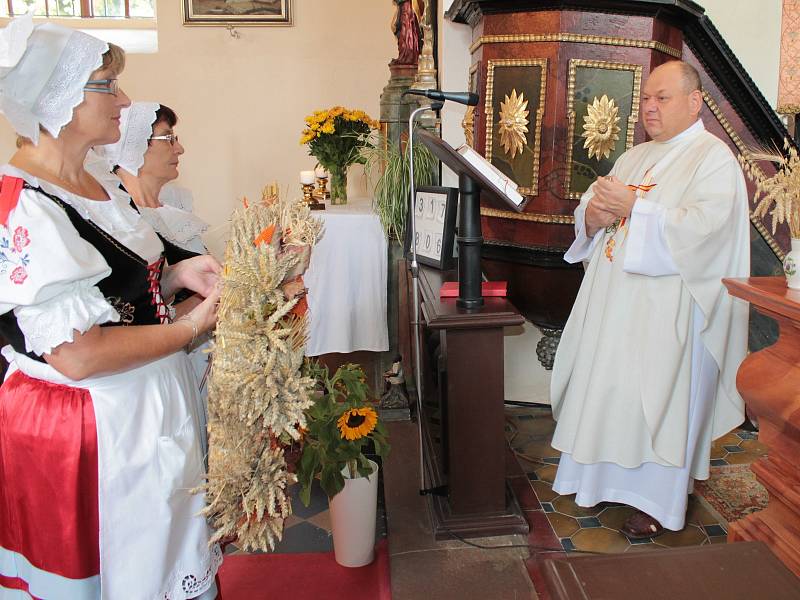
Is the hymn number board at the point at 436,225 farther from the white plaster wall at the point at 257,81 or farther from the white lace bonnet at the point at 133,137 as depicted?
the white plaster wall at the point at 257,81

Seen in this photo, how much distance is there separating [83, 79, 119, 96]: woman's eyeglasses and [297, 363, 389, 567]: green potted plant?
123 centimetres

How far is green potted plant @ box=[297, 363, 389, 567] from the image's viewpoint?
2625 mm

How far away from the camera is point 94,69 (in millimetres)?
1596

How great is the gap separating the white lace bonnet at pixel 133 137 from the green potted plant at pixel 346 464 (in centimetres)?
113

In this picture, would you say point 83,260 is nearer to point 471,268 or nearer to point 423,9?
point 471,268

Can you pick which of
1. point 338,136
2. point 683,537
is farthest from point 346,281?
point 683,537

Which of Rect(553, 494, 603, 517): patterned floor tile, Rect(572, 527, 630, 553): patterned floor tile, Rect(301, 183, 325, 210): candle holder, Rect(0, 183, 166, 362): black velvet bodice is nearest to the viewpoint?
Rect(0, 183, 166, 362): black velvet bodice

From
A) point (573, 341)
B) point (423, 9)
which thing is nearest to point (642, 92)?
point (573, 341)

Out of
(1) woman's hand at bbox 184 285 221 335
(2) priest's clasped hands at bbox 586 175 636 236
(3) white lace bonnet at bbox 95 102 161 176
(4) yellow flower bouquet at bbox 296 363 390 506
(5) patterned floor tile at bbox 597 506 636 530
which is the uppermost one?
(3) white lace bonnet at bbox 95 102 161 176

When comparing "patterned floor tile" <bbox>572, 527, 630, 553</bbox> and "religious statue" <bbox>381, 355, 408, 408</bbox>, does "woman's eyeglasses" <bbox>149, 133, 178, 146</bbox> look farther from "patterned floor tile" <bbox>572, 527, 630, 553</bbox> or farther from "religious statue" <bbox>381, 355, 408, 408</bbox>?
"patterned floor tile" <bbox>572, 527, 630, 553</bbox>

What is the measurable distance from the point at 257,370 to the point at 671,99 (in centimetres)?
205

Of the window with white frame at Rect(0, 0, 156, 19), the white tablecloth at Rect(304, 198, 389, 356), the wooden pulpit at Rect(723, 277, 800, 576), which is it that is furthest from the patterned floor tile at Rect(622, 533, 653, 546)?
the window with white frame at Rect(0, 0, 156, 19)

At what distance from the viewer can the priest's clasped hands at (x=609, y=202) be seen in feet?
8.98

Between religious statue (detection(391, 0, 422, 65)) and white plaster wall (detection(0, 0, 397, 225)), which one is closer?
religious statue (detection(391, 0, 422, 65))
